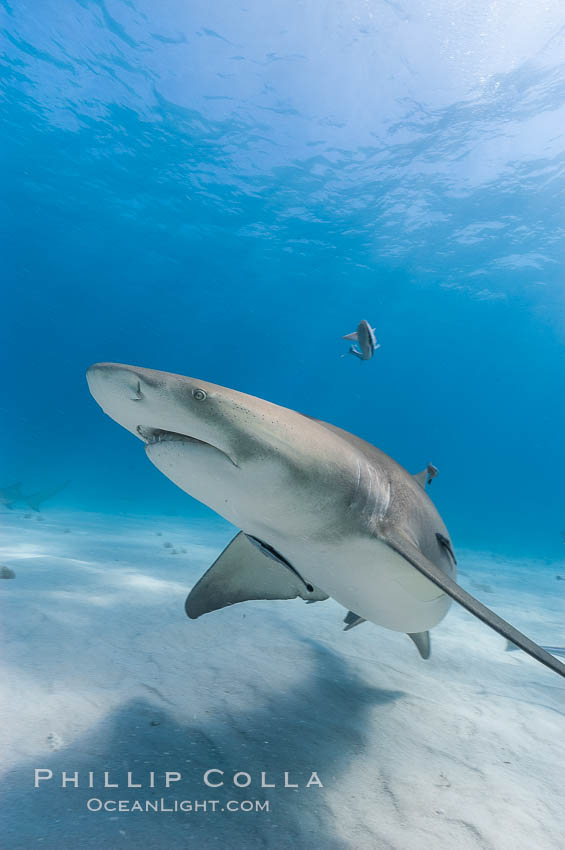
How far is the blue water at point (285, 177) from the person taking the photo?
726 inches

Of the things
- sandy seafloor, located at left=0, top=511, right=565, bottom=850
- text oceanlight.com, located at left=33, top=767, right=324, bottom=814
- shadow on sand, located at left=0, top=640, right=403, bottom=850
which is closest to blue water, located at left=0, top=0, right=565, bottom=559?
sandy seafloor, located at left=0, top=511, right=565, bottom=850

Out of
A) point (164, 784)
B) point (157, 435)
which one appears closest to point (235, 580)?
point (164, 784)

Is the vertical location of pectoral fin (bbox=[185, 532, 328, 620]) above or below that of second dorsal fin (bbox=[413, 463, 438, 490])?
below

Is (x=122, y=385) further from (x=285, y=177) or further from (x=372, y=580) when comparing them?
(x=285, y=177)

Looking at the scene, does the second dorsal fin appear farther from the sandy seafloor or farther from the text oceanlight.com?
the text oceanlight.com

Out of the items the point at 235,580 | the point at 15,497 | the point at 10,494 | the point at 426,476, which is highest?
the point at 426,476

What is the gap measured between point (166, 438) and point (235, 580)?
168 cm

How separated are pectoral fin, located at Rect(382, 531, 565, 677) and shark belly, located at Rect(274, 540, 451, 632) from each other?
8 centimetres

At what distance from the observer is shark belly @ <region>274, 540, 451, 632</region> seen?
2215 millimetres

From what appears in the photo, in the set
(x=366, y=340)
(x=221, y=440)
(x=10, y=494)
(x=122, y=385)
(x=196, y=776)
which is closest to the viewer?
(x=122, y=385)

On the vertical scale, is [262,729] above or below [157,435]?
below

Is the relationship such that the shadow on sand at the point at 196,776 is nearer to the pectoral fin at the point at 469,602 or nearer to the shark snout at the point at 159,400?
the pectoral fin at the point at 469,602

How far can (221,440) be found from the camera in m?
1.66

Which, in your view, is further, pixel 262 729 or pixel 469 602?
pixel 262 729
